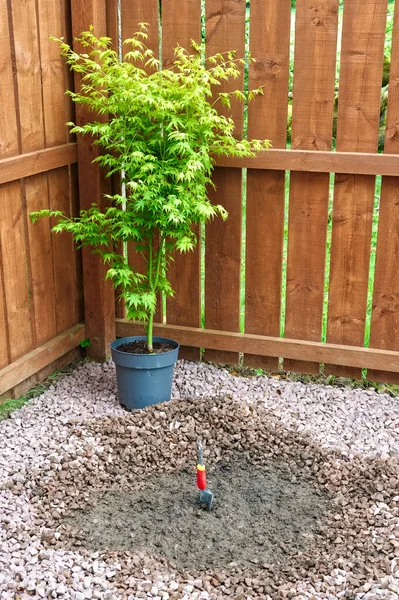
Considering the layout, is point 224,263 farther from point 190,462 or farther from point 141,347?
point 190,462

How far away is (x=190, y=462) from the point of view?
320cm

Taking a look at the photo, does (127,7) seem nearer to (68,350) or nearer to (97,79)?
(97,79)

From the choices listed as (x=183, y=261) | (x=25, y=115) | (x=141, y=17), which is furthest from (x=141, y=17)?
(x=183, y=261)

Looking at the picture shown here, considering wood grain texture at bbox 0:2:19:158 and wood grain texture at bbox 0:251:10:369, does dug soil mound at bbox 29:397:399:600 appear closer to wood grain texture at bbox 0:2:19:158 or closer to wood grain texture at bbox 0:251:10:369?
wood grain texture at bbox 0:251:10:369

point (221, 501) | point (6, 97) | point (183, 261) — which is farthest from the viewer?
point (183, 261)

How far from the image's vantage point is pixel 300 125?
3781 millimetres

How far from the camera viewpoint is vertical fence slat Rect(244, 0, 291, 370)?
12.2ft

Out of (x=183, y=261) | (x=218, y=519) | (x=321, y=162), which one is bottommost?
(x=218, y=519)

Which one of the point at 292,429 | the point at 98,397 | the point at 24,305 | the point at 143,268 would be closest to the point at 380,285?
the point at 292,429

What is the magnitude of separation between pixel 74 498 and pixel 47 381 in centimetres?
120

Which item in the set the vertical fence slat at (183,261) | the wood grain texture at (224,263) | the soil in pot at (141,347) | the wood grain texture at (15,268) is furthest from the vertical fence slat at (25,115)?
the wood grain texture at (224,263)

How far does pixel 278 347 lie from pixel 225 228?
715 millimetres

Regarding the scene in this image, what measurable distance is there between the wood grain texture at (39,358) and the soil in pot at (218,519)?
0.96 m

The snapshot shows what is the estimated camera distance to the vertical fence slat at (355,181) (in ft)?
11.7
